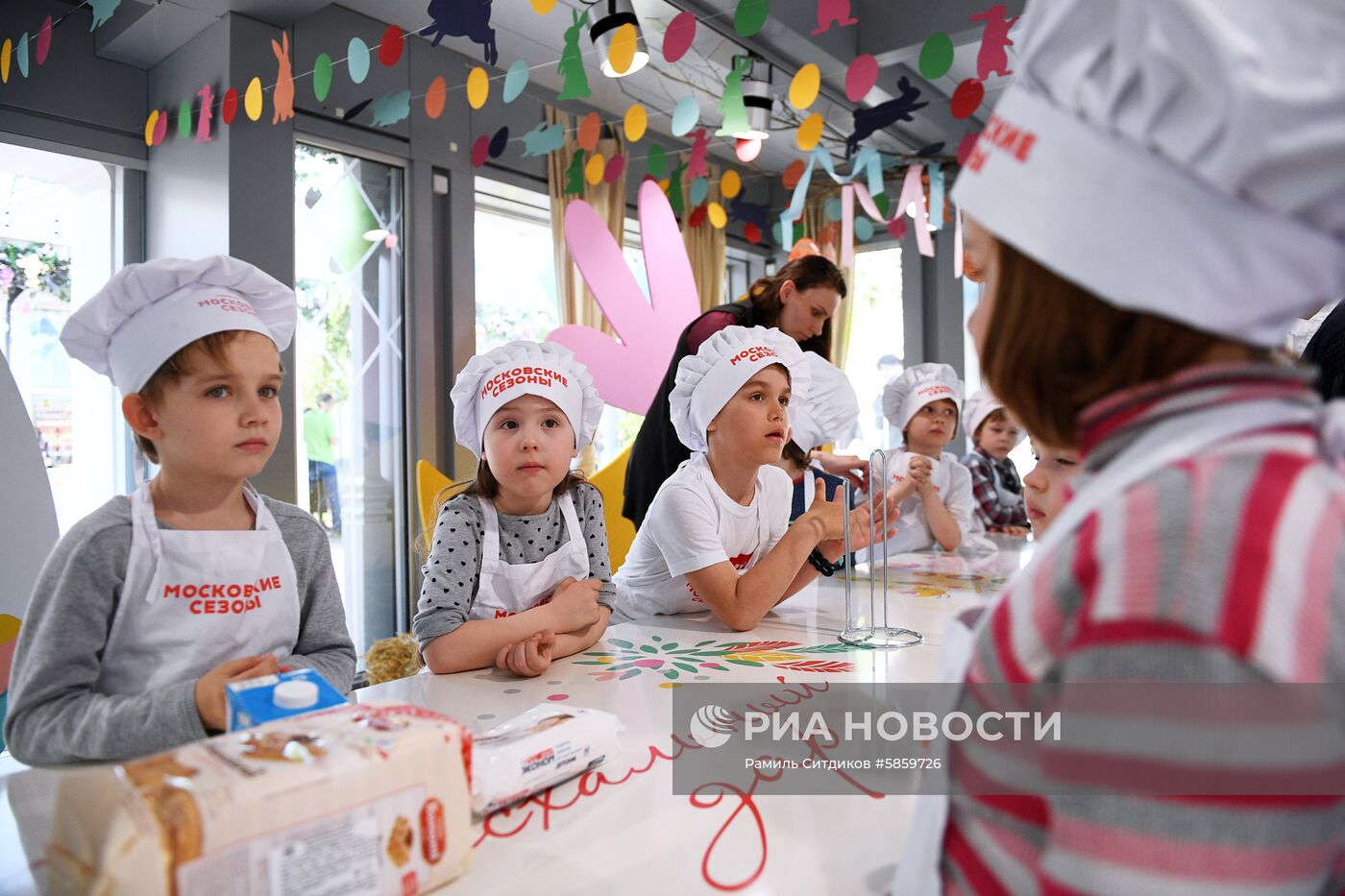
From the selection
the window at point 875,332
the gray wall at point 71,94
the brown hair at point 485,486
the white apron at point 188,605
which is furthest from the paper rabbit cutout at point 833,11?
the window at point 875,332

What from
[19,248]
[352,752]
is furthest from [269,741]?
[19,248]

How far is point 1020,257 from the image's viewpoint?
0.51 m

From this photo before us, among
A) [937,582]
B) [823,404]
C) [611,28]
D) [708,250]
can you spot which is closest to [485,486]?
[937,582]

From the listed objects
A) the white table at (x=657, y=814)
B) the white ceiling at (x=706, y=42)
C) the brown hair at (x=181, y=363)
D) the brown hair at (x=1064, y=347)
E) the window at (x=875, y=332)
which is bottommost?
the white table at (x=657, y=814)

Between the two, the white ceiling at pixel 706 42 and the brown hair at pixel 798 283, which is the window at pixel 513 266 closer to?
the white ceiling at pixel 706 42

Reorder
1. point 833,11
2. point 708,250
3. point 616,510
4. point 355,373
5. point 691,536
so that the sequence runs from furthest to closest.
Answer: point 708,250 < point 355,373 < point 616,510 < point 833,11 < point 691,536

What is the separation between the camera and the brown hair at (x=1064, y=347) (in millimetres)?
479

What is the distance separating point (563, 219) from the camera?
474 centimetres

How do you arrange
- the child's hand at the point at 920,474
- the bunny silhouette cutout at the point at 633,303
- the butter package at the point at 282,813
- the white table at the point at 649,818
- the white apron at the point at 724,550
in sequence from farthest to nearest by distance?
the bunny silhouette cutout at the point at 633,303
the child's hand at the point at 920,474
the white apron at the point at 724,550
the white table at the point at 649,818
the butter package at the point at 282,813

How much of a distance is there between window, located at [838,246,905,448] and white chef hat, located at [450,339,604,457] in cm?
463

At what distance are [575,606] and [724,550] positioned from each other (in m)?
0.43

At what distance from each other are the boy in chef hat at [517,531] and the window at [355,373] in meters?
2.49

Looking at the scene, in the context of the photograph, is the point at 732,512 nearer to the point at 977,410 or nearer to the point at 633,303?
the point at 977,410

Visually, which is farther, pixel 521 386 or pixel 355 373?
pixel 355 373
